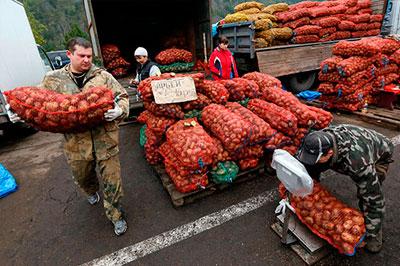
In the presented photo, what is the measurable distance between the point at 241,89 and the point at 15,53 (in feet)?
18.4

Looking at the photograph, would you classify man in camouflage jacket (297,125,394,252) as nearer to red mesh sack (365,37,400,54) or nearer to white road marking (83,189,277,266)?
white road marking (83,189,277,266)

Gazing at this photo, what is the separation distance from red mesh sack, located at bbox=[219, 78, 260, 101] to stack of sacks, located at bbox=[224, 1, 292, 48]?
3.04 m

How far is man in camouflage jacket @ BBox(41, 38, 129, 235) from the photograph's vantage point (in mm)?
2395

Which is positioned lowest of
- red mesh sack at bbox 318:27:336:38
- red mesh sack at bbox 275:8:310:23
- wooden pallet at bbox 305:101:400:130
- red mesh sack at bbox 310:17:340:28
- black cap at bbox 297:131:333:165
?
wooden pallet at bbox 305:101:400:130

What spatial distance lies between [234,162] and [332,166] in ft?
4.38

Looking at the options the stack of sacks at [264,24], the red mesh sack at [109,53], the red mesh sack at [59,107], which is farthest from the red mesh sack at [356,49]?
the red mesh sack at [109,53]

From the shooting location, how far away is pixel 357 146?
2.11 meters

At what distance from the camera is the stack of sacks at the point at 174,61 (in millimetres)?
6453

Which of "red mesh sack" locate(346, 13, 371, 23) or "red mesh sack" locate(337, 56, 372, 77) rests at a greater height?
"red mesh sack" locate(346, 13, 371, 23)

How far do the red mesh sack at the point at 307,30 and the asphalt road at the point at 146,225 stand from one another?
4.72 meters

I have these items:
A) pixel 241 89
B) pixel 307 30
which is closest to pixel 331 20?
pixel 307 30

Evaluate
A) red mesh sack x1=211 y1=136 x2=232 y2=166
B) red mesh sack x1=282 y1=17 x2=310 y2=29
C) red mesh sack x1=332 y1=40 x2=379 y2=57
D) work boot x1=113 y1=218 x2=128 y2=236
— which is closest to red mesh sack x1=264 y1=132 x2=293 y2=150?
red mesh sack x1=211 y1=136 x2=232 y2=166

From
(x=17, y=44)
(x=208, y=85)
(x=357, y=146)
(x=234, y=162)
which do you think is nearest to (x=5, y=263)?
(x=234, y=162)

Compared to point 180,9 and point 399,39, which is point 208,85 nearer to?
point 180,9
